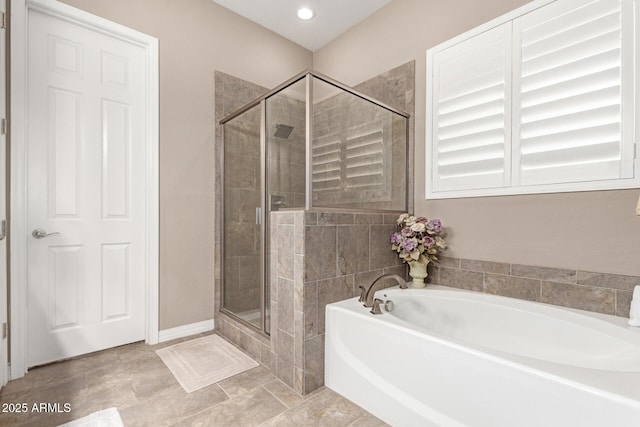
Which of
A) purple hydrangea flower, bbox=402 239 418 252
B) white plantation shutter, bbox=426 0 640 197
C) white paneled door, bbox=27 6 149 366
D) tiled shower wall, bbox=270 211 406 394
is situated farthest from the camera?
purple hydrangea flower, bbox=402 239 418 252

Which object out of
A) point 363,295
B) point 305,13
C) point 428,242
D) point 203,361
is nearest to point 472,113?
point 428,242

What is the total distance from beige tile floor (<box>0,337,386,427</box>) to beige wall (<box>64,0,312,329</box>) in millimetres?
601

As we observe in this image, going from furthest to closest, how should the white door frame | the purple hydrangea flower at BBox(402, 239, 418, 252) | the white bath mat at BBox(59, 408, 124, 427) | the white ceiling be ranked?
the white ceiling
the purple hydrangea flower at BBox(402, 239, 418, 252)
the white door frame
the white bath mat at BBox(59, 408, 124, 427)

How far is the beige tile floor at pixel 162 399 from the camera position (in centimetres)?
144

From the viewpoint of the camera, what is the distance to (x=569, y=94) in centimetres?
170

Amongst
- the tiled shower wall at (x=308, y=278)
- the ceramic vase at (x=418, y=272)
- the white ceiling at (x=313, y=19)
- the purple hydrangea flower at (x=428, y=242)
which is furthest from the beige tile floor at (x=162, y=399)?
the white ceiling at (x=313, y=19)

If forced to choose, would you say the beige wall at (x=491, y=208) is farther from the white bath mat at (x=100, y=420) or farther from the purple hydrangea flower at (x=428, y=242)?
the white bath mat at (x=100, y=420)

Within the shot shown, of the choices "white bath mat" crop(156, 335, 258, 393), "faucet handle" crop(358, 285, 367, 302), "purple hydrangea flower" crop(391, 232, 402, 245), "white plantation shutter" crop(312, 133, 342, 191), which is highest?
"white plantation shutter" crop(312, 133, 342, 191)

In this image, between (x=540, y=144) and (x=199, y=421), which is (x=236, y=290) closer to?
(x=199, y=421)

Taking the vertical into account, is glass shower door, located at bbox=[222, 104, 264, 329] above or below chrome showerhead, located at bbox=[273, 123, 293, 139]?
below

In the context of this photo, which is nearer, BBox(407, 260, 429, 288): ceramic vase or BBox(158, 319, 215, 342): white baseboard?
BBox(407, 260, 429, 288): ceramic vase

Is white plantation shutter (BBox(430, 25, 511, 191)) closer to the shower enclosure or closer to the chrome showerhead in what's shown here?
the shower enclosure

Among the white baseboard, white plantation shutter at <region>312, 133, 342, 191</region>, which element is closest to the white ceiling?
white plantation shutter at <region>312, 133, 342, 191</region>

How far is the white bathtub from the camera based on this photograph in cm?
93
